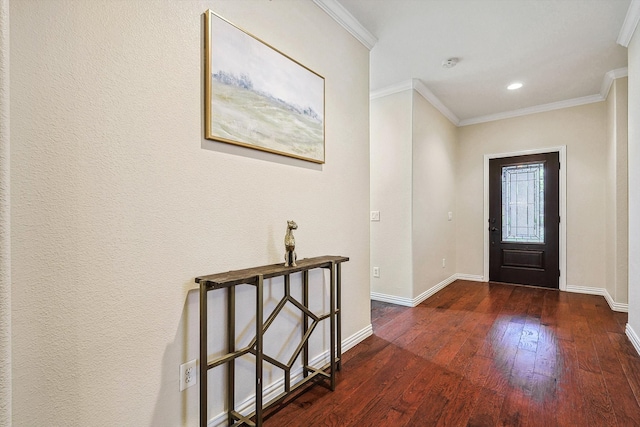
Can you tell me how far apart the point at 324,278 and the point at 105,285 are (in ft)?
4.34

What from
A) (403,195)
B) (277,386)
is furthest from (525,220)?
(277,386)

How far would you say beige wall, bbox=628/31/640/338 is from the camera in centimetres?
232

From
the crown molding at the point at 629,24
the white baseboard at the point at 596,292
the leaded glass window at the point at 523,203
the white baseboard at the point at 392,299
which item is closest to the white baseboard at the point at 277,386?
the white baseboard at the point at 392,299

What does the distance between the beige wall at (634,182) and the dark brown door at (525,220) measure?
1875 mm

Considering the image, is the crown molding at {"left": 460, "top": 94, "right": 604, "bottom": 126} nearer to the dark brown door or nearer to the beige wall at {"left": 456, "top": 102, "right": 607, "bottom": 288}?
the beige wall at {"left": 456, "top": 102, "right": 607, "bottom": 288}

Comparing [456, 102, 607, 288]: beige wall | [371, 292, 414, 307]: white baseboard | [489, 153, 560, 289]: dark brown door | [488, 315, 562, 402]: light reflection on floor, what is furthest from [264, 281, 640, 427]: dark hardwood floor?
[489, 153, 560, 289]: dark brown door

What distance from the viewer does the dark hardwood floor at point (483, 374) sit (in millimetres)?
1619

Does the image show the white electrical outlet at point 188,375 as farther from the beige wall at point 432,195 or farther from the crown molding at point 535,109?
the crown molding at point 535,109

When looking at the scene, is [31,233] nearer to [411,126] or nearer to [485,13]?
[485,13]

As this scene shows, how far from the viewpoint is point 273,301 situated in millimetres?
1768

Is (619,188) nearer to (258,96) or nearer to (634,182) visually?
(634,182)

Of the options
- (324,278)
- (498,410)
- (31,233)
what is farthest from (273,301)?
(498,410)

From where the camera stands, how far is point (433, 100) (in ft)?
13.3

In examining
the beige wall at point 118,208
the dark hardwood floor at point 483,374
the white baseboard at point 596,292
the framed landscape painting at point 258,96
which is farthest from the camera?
the white baseboard at point 596,292
